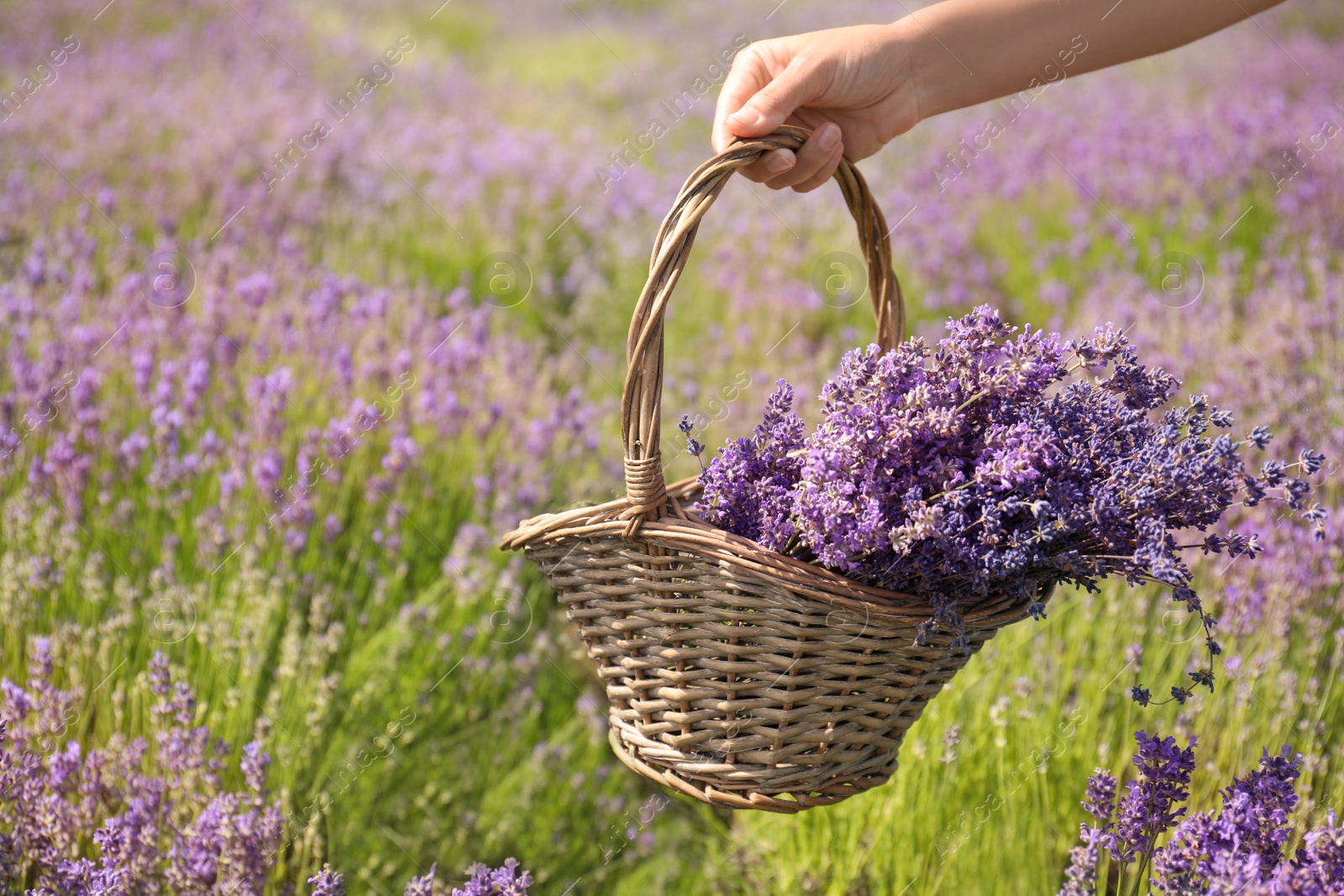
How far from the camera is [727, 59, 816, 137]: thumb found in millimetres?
1420

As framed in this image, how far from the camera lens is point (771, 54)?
5.15 ft

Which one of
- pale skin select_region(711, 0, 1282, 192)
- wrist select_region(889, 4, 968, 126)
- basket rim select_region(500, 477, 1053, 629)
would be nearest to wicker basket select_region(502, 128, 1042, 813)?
basket rim select_region(500, 477, 1053, 629)

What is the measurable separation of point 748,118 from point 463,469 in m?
1.74

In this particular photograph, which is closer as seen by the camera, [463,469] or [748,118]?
[748,118]

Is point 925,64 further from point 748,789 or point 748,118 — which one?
point 748,789

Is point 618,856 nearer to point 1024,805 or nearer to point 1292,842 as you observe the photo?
point 1024,805

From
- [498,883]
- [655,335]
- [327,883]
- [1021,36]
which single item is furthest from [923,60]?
[327,883]

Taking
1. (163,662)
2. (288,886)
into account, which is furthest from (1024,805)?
(163,662)

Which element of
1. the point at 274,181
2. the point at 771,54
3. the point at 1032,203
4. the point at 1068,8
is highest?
the point at 1032,203

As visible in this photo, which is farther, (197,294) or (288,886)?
(197,294)

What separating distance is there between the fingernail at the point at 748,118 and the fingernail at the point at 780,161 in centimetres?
7

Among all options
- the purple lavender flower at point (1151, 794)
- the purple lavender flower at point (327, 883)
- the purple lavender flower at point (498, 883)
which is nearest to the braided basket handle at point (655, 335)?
the purple lavender flower at point (498, 883)

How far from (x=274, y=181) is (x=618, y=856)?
3.58 metres

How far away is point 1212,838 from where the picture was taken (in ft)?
4.07
